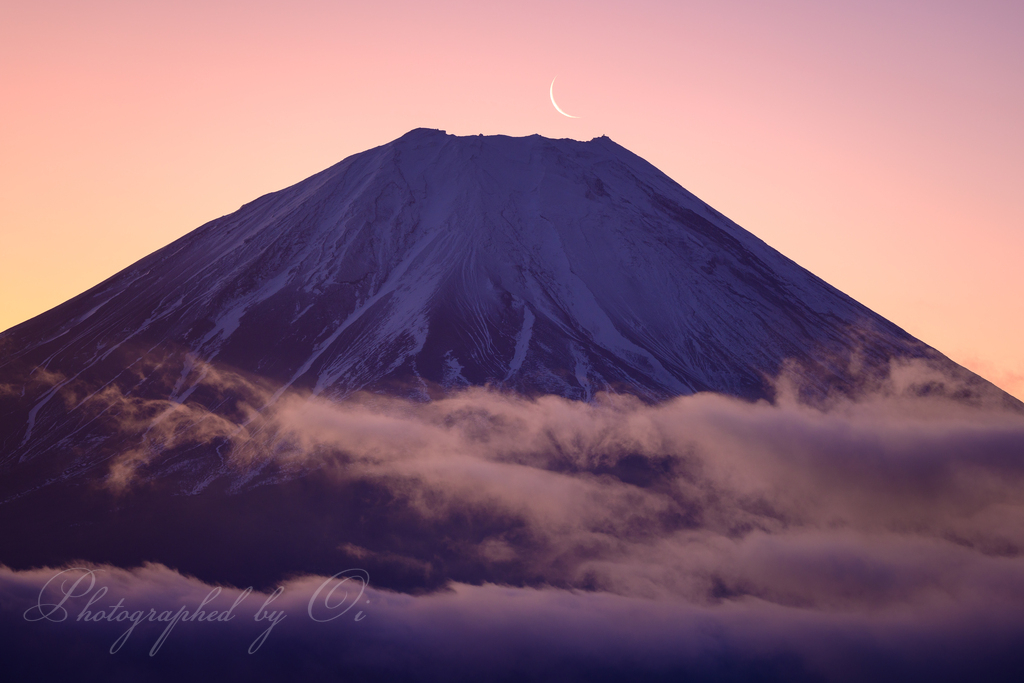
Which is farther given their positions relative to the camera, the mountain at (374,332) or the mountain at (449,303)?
the mountain at (449,303)

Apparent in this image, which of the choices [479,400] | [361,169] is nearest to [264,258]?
[361,169]

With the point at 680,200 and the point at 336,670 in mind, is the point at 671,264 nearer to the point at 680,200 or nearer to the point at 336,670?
the point at 680,200

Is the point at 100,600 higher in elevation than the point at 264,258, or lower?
lower

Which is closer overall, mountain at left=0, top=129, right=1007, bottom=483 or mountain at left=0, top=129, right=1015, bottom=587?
mountain at left=0, top=129, right=1015, bottom=587

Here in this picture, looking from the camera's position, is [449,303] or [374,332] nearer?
[374,332]

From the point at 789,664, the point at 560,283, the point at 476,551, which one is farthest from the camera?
the point at 560,283

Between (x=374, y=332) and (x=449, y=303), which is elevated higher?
(x=449, y=303)

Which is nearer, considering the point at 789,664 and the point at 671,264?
the point at 789,664

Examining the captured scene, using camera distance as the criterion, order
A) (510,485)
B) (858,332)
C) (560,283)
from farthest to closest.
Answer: (858,332) < (560,283) < (510,485)

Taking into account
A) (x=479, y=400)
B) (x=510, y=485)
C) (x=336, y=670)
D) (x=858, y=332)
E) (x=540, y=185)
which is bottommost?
(x=336, y=670)
